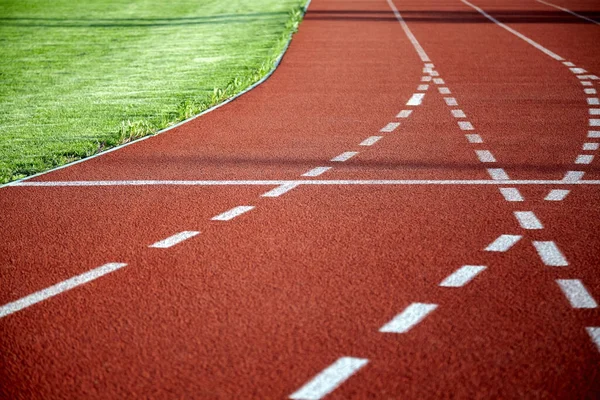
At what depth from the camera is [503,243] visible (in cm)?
597

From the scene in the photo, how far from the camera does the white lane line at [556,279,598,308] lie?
4879 mm

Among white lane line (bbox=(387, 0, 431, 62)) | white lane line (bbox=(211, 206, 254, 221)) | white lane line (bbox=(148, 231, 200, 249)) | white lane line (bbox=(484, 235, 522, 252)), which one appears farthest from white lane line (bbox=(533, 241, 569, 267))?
white lane line (bbox=(387, 0, 431, 62))

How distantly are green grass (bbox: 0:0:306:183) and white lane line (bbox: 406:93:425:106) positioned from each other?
2.72 metres

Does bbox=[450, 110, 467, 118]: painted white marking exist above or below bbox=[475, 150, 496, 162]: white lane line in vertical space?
below

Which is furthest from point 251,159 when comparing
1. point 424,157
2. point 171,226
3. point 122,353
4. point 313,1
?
point 313,1

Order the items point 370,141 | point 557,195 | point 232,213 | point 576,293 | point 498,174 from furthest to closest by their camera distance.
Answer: point 370,141
point 498,174
point 557,195
point 232,213
point 576,293

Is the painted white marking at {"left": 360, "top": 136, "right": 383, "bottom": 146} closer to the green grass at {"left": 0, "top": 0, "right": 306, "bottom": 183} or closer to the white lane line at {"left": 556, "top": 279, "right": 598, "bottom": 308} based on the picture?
the green grass at {"left": 0, "top": 0, "right": 306, "bottom": 183}

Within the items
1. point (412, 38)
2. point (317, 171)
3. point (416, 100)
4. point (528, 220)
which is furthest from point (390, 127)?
point (412, 38)

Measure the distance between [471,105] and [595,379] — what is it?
7.97 meters

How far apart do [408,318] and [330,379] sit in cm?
85

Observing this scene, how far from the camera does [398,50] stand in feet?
60.7

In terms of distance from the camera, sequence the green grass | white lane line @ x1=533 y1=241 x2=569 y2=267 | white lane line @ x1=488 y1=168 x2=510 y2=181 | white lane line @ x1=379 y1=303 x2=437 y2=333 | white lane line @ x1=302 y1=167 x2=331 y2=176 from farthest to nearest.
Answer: the green grass, white lane line @ x1=302 y1=167 x2=331 y2=176, white lane line @ x1=488 y1=168 x2=510 y2=181, white lane line @ x1=533 y1=241 x2=569 y2=267, white lane line @ x1=379 y1=303 x2=437 y2=333

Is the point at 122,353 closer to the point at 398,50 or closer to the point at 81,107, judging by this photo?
the point at 81,107

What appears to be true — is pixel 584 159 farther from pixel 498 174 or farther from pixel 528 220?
pixel 528 220
